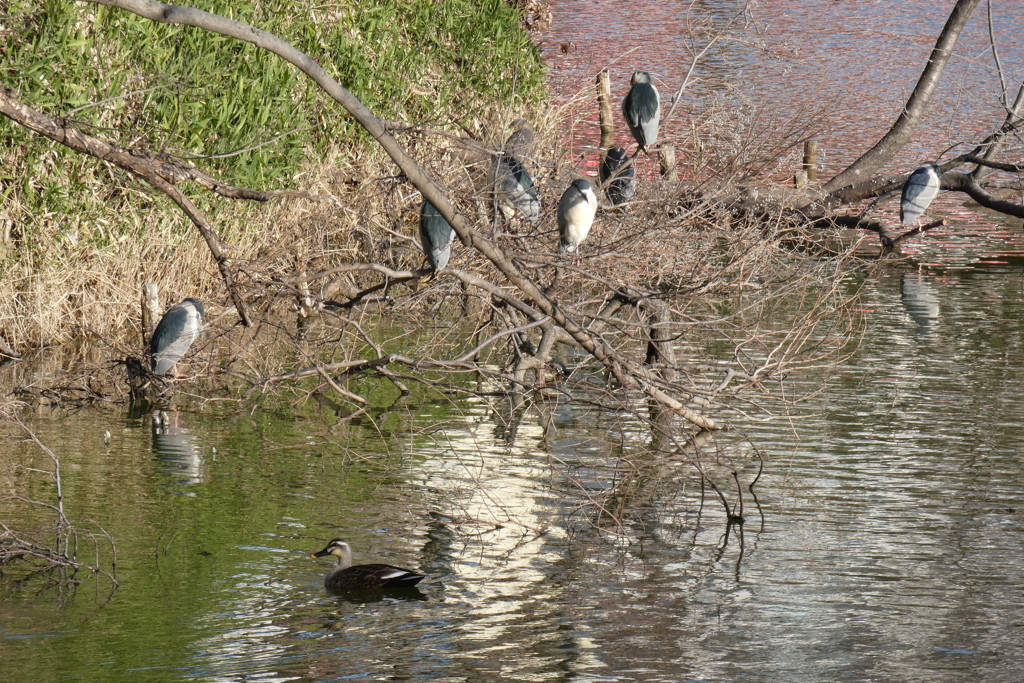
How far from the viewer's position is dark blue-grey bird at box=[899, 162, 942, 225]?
488 inches

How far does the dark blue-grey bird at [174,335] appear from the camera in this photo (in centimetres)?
1017

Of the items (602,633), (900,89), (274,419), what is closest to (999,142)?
(274,419)

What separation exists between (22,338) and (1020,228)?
Answer: 1406 cm

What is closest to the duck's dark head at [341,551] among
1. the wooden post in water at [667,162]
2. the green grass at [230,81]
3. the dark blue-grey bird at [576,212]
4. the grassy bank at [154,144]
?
the dark blue-grey bird at [576,212]

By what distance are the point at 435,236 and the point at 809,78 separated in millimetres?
22016

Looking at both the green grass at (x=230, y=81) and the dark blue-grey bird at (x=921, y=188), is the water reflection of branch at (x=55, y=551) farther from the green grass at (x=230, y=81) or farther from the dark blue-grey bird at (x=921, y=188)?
the dark blue-grey bird at (x=921, y=188)

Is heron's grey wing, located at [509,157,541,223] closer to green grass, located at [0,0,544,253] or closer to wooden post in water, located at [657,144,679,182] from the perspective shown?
green grass, located at [0,0,544,253]

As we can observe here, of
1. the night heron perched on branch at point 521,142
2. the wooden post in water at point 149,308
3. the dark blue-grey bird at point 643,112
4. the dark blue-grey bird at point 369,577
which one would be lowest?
the dark blue-grey bird at point 369,577

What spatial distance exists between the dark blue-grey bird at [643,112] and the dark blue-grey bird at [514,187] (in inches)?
58.7

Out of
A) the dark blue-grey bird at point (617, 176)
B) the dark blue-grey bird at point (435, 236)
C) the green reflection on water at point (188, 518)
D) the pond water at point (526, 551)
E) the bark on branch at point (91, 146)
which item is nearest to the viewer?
the bark on branch at point (91, 146)

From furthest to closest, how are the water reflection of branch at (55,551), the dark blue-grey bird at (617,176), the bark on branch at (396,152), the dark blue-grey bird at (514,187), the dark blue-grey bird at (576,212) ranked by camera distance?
the dark blue-grey bird at (617,176)
the dark blue-grey bird at (514,187)
the dark blue-grey bird at (576,212)
the water reflection of branch at (55,551)
the bark on branch at (396,152)

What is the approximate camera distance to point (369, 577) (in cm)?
689

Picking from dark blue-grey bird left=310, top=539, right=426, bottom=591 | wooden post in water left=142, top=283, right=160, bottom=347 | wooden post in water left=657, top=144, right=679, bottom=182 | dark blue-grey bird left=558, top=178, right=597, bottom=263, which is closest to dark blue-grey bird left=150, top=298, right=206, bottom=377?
wooden post in water left=142, top=283, right=160, bottom=347

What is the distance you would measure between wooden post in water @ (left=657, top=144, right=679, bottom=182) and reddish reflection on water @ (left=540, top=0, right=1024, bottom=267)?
0.42 feet
